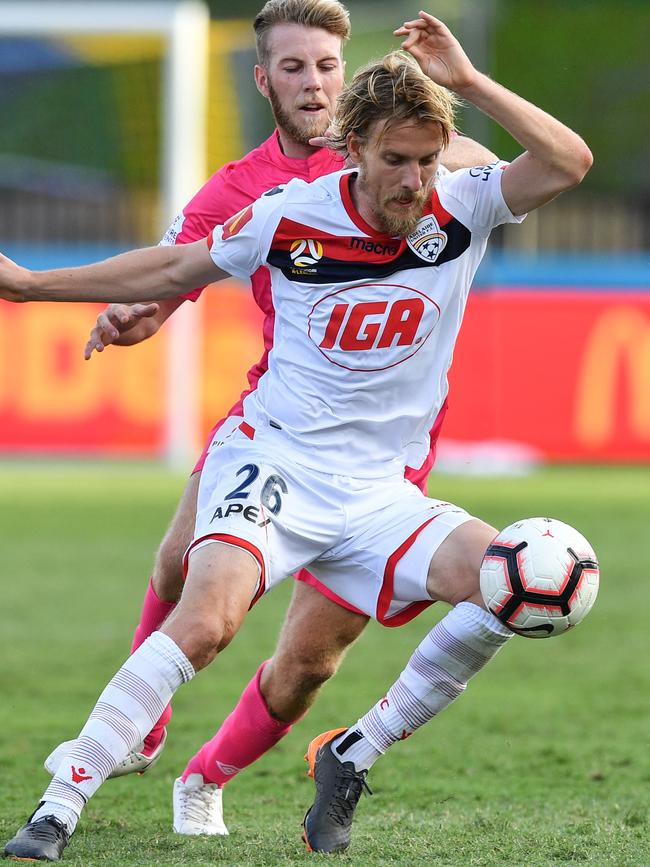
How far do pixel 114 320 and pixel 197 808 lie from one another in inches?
62.8

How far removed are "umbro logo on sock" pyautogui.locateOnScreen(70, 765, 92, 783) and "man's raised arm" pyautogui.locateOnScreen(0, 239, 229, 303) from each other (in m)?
1.34

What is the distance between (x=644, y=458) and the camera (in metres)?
17.8

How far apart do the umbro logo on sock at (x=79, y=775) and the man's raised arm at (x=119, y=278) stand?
1340mm

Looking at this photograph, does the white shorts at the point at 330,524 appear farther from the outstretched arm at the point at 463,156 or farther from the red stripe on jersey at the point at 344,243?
the outstretched arm at the point at 463,156

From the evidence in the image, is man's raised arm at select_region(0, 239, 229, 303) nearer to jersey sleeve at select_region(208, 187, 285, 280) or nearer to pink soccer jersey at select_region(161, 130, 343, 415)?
jersey sleeve at select_region(208, 187, 285, 280)

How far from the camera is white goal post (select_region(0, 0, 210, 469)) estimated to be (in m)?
17.5

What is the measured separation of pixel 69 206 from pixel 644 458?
1195 cm

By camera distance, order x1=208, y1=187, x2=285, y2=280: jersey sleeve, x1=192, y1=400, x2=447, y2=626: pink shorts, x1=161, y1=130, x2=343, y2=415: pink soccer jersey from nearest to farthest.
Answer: x1=208, y1=187, x2=285, y2=280: jersey sleeve, x1=192, y1=400, x2=447, y2=626: pink shorts, x1=161, y1=130, x2=343, y2=415: pink soccer jersey

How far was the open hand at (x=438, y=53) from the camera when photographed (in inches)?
169

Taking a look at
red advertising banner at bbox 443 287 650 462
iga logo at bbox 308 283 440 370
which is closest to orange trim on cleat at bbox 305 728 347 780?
iga logo at bbox 308 283 440 370

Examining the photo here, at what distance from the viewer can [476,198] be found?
452cm

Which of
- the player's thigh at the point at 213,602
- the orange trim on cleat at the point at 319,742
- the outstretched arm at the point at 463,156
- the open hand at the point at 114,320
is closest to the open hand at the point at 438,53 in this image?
the outstretched arm at the point at 463,156

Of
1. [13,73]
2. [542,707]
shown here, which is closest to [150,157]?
[13,73]

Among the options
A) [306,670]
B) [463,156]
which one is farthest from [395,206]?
[306,670]
